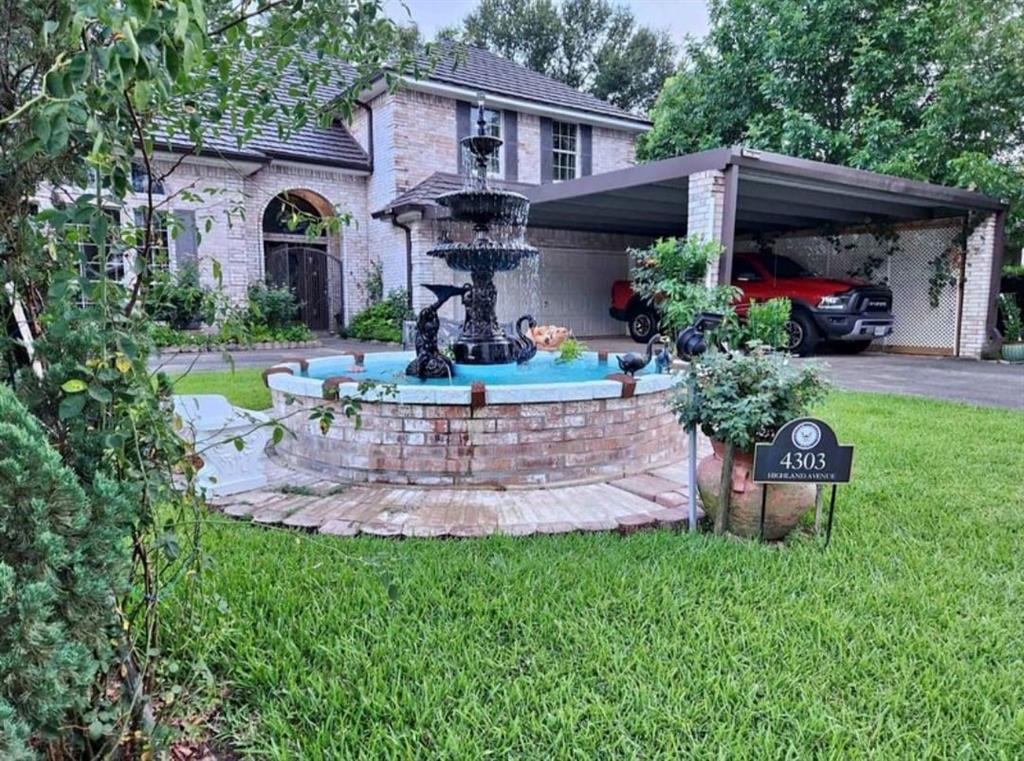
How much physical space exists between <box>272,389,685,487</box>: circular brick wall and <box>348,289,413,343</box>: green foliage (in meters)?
8.04

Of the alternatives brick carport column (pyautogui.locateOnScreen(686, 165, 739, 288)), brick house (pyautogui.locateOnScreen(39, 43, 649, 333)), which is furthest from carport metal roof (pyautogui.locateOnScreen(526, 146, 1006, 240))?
brick house (pyautogui.locateOnScreen(39, 43, 649, 333))

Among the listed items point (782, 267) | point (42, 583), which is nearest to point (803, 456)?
point (42, 583)

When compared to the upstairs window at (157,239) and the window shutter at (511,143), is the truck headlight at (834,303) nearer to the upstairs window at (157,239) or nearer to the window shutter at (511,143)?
the window shutter at (511,143)

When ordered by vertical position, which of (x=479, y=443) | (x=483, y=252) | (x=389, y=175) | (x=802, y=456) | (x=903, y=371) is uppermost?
(x=389, y=175)

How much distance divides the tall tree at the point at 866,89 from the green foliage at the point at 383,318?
7229 millimetres

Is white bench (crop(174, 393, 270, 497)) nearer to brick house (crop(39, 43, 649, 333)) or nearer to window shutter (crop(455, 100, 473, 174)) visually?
brick house (crop(39, 43, 649, 333))

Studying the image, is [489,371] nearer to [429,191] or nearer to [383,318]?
[383,318]

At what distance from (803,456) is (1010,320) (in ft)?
39.1

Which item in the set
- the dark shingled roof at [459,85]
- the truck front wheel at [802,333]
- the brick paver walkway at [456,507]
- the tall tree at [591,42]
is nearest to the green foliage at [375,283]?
the dark shingled roof at [459,85]

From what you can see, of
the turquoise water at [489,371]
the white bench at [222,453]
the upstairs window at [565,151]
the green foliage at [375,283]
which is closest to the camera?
the white bench at [222,453]

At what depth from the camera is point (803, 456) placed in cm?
260

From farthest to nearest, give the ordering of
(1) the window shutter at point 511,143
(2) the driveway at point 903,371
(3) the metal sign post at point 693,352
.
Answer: (1) the window shutter at point 511,143 < (2) the driveway at point 903,371 < (3) the metal sign post at point 693,352

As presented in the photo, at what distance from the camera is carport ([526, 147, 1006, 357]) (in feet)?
24.2

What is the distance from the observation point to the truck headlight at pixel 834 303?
404 inches
